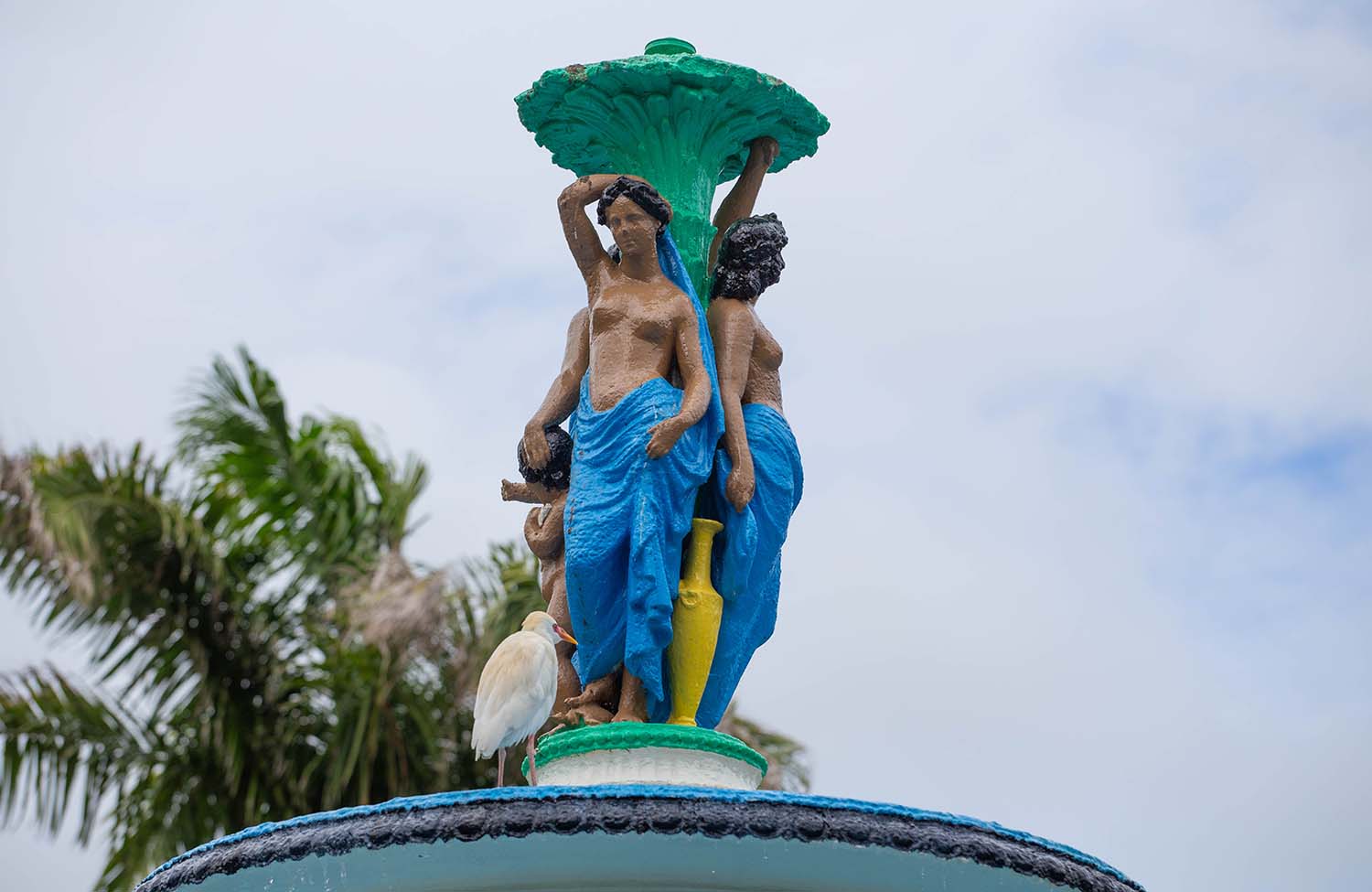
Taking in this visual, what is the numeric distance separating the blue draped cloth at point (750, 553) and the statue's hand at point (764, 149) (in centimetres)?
113

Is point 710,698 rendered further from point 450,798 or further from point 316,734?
point 316,734

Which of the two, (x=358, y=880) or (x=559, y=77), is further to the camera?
(x=559, y=77)

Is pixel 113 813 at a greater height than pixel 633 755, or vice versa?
pixel 113 813

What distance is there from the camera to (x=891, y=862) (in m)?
4.81

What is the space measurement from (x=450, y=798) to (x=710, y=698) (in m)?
1.87

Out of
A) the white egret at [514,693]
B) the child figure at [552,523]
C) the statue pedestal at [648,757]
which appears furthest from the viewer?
the child figure at [552,523]

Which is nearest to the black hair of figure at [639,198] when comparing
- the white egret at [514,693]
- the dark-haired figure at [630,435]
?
the dark-haired figure at [630,435]

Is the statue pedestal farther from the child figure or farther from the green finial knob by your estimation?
the green finial knob

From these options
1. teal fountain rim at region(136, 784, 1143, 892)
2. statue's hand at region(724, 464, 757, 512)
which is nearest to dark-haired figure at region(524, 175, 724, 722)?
statue's hand at region(724, 464, 757, 512)

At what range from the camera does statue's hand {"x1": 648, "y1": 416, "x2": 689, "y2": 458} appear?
20.4 feet

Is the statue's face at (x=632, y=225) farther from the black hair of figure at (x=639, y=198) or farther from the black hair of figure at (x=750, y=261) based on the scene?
the black hair of figure at (x=750, y=261)

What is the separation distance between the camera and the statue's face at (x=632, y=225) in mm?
6539

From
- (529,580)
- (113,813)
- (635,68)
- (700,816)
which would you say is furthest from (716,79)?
(113,813)

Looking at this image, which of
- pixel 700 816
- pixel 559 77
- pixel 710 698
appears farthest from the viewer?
pixel 559 77
